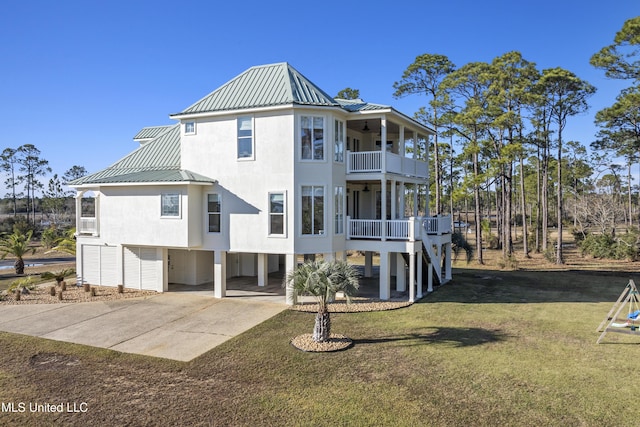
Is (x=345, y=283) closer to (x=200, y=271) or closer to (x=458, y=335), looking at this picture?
(x=458, y=335)

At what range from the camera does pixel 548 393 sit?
8.64m

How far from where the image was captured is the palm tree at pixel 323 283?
11.4 m

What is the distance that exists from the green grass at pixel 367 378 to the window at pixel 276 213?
409cm

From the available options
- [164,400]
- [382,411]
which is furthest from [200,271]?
[382,411]

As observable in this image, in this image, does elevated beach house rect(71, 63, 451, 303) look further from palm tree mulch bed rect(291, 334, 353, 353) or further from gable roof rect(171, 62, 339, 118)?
palm tree mulch bed rect(291, 334, 353, 353)

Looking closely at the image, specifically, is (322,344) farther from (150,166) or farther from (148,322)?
(150,166)

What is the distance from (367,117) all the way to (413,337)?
31.7 feet

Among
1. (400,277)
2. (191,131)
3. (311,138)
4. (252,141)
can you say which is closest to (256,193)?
(252,141)

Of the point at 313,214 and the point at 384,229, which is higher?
the point at 313,214

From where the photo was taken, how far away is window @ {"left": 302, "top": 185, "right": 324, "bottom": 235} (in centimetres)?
1712

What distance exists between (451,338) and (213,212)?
447 inches

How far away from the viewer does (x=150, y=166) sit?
21.0 meters

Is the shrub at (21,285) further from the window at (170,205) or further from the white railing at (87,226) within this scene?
the window at (170,205)

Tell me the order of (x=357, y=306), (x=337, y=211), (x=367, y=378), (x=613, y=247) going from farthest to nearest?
(x=613, y=247) < (x=337, y=211) < (x=357, y=306) < (x=367, y=378)
